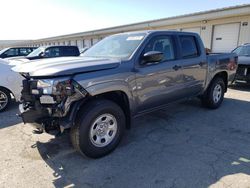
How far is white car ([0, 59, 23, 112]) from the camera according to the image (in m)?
5.93

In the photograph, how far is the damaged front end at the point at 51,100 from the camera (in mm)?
2920

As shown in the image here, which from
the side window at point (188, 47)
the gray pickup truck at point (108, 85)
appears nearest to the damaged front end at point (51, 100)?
the gray pickup truck at point (108, 85)

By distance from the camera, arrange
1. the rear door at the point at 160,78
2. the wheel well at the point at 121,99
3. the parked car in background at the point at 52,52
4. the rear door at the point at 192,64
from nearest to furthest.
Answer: the wheel well at the point at 121,99 → the rear door at the point at 160,78 → the rear door at the point at 192,64 → the parked car in background at the point at 52,52

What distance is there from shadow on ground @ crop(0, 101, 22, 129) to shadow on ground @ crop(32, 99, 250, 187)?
157cm

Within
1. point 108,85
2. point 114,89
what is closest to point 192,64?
point 114,89

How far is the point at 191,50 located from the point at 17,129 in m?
4.25

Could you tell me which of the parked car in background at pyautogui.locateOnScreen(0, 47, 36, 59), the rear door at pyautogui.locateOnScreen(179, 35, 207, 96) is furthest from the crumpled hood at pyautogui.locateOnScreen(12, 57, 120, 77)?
the parked car in background at pyautogui.locateOnScreen(0, 47, 36, 59)

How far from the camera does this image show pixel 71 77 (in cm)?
296

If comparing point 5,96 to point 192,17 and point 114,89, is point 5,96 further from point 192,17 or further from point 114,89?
point 192,17

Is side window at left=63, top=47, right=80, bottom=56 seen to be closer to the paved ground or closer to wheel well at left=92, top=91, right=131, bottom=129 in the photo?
the paved ground

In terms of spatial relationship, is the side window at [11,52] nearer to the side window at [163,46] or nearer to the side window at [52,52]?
the side window at [52,52]

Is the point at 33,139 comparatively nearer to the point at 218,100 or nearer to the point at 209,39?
the point at 218,100

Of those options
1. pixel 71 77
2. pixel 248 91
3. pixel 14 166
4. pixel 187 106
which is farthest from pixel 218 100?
pixel 14 166

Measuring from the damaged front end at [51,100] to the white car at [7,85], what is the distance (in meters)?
3.11
